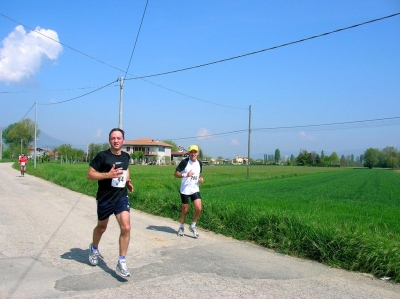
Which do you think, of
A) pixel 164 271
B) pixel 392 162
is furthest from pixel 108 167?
pixel 392 162

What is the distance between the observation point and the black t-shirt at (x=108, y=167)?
198 inches

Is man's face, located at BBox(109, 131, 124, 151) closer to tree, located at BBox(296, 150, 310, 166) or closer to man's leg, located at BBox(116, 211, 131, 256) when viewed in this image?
man's leg, located at BBox(116, 211, 131, 256)

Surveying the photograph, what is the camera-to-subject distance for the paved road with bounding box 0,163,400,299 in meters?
4.44

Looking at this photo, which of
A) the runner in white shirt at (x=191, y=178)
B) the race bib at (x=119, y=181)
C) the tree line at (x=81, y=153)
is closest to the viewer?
the race bib at (x=119, y=181)

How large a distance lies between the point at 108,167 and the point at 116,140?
36 cm

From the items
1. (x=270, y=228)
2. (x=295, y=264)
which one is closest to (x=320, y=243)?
(x=295, y=264)

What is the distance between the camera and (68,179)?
21.5 metres

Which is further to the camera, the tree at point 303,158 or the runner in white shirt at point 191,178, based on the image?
the tree at point 303,158

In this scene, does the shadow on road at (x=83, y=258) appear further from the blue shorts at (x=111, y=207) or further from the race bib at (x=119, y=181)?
Answer: the race bib at (x=119, y=181)

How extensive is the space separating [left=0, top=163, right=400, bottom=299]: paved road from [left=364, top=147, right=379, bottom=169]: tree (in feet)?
451

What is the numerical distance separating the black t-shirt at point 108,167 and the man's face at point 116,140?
14cm

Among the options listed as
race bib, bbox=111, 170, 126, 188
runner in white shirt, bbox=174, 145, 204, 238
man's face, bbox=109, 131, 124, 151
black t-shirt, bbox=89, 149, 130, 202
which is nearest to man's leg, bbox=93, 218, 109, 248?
black t-shirt, bbox=89, 149, 130, 202

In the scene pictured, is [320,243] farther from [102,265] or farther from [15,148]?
[15,148]

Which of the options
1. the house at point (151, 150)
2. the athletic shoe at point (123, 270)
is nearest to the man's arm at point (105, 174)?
the athletic shoe at point (123, 270)
